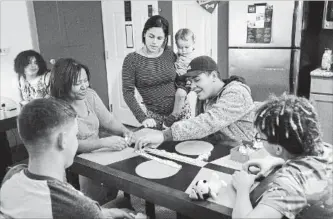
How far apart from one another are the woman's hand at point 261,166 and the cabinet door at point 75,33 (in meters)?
3.40

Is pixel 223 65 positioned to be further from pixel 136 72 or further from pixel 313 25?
pixel 136 72

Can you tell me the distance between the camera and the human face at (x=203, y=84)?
1989 millimetres

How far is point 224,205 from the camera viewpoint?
4.24 feet

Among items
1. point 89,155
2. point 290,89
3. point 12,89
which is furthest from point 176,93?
point 12,89

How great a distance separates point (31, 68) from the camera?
11.2 feet

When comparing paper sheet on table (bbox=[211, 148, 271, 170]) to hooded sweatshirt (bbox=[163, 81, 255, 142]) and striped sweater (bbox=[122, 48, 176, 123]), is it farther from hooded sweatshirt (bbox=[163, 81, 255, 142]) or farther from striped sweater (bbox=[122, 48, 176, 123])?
striped sweater (bbox=[122, 48, 176, 123])

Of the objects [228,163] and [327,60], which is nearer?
[228,163]

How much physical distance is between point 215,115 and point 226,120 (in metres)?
0.07

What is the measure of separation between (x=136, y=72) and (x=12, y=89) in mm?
2194

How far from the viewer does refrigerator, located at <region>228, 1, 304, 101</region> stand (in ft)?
10.7

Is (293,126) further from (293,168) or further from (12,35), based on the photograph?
(12,35)

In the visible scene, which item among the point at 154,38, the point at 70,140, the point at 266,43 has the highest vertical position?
the point at 154,38

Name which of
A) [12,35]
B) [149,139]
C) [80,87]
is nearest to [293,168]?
[149,139]

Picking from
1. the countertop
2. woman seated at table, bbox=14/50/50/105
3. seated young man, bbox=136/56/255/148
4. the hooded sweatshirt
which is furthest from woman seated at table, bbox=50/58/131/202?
the countertop
